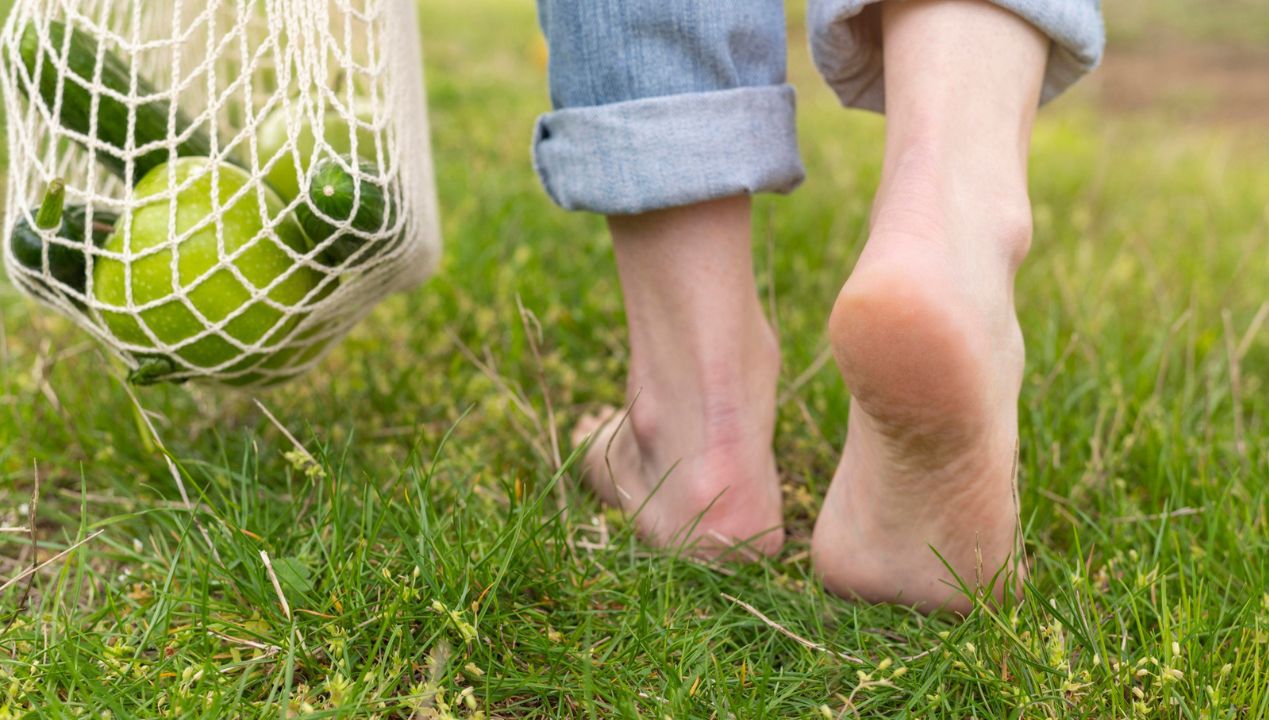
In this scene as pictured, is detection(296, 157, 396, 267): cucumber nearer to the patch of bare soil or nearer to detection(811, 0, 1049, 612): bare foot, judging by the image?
detection(811, 0, 1049, 612): bare foot

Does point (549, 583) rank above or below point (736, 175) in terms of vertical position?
below

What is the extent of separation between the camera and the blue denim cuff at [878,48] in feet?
3.23

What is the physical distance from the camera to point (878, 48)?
44.0 inches

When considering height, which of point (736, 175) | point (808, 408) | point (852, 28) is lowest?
point (808, 408)

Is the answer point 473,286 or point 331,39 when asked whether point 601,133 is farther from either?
point 473,286

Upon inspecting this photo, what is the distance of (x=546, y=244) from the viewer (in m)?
2.06


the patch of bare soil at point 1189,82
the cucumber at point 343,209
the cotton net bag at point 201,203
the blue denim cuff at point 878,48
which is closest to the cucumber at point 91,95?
the cotton net bag at point 201,203

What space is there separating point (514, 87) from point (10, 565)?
287cm

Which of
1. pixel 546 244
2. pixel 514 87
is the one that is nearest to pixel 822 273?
pixel 546 244

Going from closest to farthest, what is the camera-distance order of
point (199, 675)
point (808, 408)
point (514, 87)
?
point (199, 675), point (808, 408), point (514, 87)

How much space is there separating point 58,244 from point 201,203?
0.17 m

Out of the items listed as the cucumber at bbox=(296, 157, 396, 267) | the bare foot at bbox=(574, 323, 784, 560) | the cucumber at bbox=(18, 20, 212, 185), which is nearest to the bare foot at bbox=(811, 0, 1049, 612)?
the bare foot at bbox=(574, 323, 784, 560)

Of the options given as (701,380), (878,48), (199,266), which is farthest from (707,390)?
(199,266)

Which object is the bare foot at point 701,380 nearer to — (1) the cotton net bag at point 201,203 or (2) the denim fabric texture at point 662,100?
(2) the denim fabric texture at point 662,100
